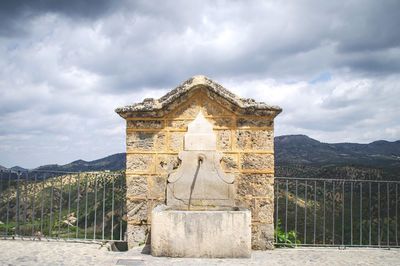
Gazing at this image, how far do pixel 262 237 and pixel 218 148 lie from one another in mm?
1791

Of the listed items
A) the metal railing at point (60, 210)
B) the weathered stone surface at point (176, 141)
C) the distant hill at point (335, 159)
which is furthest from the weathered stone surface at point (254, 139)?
the distant hill at point (335, 159)

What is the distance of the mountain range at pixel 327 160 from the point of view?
14.2 metres

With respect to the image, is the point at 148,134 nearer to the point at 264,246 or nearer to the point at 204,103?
the point at 204,103

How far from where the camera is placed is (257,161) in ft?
23.9

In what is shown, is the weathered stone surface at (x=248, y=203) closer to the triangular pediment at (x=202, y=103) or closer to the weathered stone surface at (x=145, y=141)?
the triangular pediment at (x=202, y=103)

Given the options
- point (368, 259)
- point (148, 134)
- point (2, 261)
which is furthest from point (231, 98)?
point (2, 261)

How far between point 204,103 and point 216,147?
2.80ft

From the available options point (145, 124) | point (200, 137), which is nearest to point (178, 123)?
point (200, 137)

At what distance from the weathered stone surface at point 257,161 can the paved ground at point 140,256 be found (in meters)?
1.49

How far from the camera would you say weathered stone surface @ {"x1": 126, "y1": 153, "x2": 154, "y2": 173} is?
24.2 ft

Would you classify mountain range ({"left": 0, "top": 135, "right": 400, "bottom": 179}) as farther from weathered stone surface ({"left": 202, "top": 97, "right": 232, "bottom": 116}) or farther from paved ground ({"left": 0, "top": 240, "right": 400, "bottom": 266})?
weathered stone surface ({"left": 202, "top": 97, "right": 232, "bottom": 116})

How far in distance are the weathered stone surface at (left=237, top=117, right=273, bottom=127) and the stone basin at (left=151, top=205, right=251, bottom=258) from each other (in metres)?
1.86

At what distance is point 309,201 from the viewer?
541 inches

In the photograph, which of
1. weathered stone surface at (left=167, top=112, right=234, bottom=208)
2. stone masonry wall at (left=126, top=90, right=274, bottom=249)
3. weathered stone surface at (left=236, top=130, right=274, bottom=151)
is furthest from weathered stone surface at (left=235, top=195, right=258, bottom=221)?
weathered stone surface at (left=236, top=130, right=274, bottom=151)
